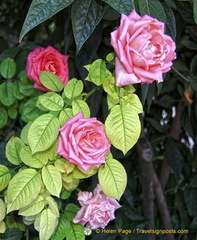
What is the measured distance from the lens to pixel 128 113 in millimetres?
534

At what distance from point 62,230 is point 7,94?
304 millimetres

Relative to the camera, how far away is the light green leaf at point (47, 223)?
0.60 meters

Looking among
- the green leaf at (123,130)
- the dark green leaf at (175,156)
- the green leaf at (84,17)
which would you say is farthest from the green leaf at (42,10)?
the dark green leaf at (175,156)

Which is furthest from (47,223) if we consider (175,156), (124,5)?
(175,156)

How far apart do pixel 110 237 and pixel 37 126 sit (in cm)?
43

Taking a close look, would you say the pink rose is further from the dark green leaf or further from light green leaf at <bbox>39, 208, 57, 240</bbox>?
the dark green leaf

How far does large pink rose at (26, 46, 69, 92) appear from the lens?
29.8 inches

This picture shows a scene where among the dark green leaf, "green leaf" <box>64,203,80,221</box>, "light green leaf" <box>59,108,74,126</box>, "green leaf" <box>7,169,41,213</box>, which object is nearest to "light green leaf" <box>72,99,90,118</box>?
"light green leaf" <box>59,108,74,126</box>

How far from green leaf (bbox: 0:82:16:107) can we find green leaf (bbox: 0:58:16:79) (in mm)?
19

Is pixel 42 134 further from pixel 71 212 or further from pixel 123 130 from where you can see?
pixel 71 212

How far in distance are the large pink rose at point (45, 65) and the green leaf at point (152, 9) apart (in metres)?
0.27

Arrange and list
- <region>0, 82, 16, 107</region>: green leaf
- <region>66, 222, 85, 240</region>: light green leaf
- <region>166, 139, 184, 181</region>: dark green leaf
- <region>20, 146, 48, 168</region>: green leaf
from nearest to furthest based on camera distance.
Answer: <region>20, 146, 48, 168</region>: green leaf < <region>66, 222, 85, 240</region>: light green leaf < <region>0, 82, 16, 107</region>: green leaf < <region>166, 139, 184, 181</region>: dark green leaf

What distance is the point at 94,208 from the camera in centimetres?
66

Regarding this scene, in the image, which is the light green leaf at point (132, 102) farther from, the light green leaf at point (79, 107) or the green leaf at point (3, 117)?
Answer: the green leaf at point (3, 117)
